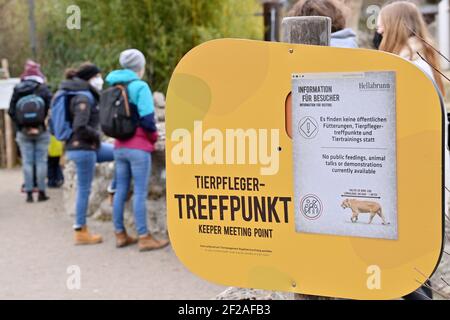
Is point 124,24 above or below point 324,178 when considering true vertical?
above

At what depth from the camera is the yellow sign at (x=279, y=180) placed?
6.88 ft

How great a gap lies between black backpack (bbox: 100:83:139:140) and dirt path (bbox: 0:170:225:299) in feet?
3.35

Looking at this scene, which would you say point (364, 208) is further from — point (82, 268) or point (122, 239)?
point (122, 239)

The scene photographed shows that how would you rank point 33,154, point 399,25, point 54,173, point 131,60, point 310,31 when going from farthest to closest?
1. point 54,173
2. point 33,154
3. point 131,60
4. point 399,25
5. point 310,31

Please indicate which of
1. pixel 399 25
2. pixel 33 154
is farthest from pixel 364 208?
pixel 33 154

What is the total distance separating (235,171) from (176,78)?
Answer: 13.7 inches

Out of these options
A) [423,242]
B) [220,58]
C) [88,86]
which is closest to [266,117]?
[220,58]

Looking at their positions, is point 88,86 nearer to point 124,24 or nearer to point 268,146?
point 124,24

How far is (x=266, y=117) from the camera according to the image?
2.29 metres

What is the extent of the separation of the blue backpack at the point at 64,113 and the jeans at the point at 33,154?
2.27 meters

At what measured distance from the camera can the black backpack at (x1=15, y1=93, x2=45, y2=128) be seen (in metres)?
8.45

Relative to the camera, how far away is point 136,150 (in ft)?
20.3

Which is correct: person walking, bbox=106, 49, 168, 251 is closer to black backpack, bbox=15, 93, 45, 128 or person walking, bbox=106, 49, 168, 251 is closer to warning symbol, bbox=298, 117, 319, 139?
black backpack, bbox=15, 93, 45, 128

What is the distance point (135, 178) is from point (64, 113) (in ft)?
2.90
